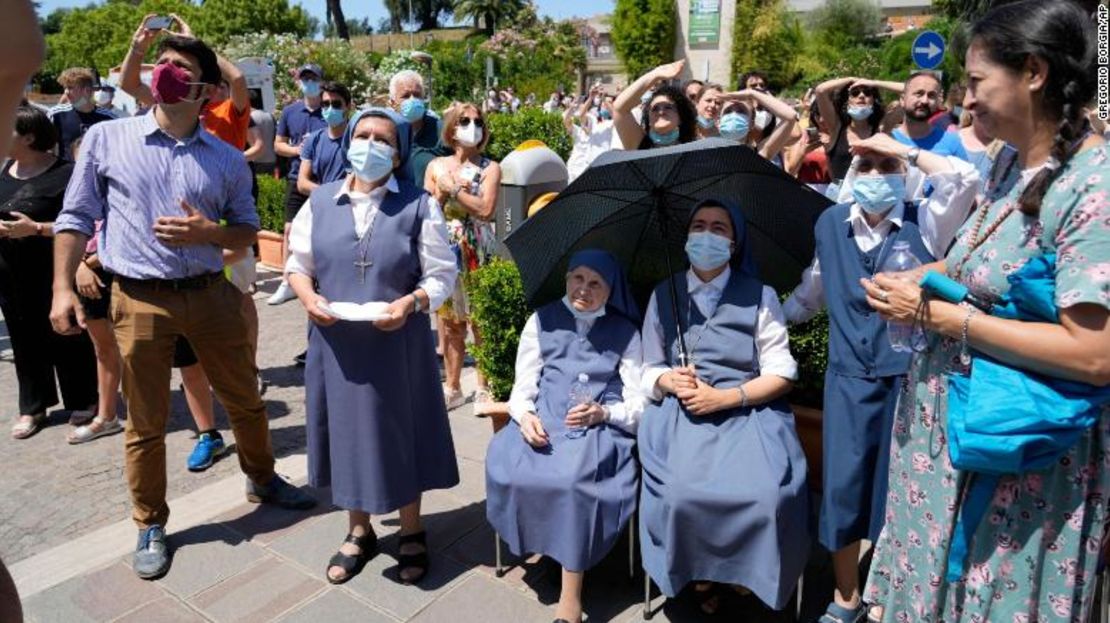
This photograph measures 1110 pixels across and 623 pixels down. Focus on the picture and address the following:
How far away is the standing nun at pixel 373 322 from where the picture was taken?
133 inches

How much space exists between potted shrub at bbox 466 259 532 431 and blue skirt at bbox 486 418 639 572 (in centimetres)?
83

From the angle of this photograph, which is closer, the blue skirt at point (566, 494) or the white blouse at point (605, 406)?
the blue skirt at point (566, 494)

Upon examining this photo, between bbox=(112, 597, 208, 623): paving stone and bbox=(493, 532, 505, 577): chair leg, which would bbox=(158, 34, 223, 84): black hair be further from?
bbox=(493, 532, 505, 577): chair leg

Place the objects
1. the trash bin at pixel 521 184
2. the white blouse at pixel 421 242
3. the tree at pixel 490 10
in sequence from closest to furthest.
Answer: the white blouse at pixel 421 242 → the trash bin at pixel 521 184 → the tree at pixel 490 10

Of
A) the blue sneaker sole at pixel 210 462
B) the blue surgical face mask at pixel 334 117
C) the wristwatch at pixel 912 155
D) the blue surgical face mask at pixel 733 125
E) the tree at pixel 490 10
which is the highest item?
the tree at pixel 490 10

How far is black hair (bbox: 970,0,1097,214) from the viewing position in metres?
1.85

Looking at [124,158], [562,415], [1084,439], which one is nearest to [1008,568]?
[1084,439]

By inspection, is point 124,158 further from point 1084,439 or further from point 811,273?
point 1084,439

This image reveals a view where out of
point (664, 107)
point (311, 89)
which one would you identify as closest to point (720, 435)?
point (664, 107)

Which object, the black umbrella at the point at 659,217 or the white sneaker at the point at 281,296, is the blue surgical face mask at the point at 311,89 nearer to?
the white sneaker at the point at 281,296

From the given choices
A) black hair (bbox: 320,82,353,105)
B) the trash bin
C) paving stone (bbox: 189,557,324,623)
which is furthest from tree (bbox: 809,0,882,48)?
paving stone (bbox: 189,557,324,623)

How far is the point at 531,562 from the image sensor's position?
3639 mm

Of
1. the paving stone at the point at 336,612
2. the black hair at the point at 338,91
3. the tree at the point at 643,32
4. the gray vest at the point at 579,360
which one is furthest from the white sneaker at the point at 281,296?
the tree at the point at 643,32

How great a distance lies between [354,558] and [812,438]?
215cm
